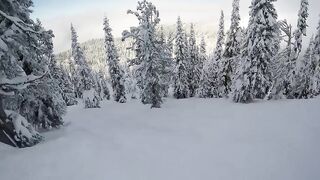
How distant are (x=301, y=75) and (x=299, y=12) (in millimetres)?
5976

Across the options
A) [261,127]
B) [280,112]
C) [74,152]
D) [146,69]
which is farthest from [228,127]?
[146,69]

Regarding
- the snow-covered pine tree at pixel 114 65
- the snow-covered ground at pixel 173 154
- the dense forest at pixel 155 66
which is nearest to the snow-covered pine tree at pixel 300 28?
the dense forest at pixel 155 66

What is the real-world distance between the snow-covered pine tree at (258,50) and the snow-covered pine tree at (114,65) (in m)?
25.3

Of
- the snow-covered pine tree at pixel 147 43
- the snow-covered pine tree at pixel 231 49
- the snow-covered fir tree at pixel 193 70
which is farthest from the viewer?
the snow-covered fir tree at pixel 193 70

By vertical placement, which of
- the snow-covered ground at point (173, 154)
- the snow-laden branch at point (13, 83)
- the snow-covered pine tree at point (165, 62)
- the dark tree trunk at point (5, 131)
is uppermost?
the snow-covered pine tree at point (165, 62)

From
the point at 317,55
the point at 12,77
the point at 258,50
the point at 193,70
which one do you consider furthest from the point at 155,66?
the point at 193,70

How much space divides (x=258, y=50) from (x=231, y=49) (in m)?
11.2

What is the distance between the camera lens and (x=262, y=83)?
92.0 feet

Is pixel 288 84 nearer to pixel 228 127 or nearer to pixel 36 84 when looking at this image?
pixel 228 127

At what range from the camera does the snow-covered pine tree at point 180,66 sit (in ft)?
157

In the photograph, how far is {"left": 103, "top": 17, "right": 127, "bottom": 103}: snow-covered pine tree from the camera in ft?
161

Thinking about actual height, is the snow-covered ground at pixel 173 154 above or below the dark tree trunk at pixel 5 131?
below

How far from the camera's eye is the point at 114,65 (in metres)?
49.7

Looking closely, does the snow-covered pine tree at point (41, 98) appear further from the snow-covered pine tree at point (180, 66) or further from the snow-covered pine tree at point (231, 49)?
the snow-covered pine tree at point (180, 66)
